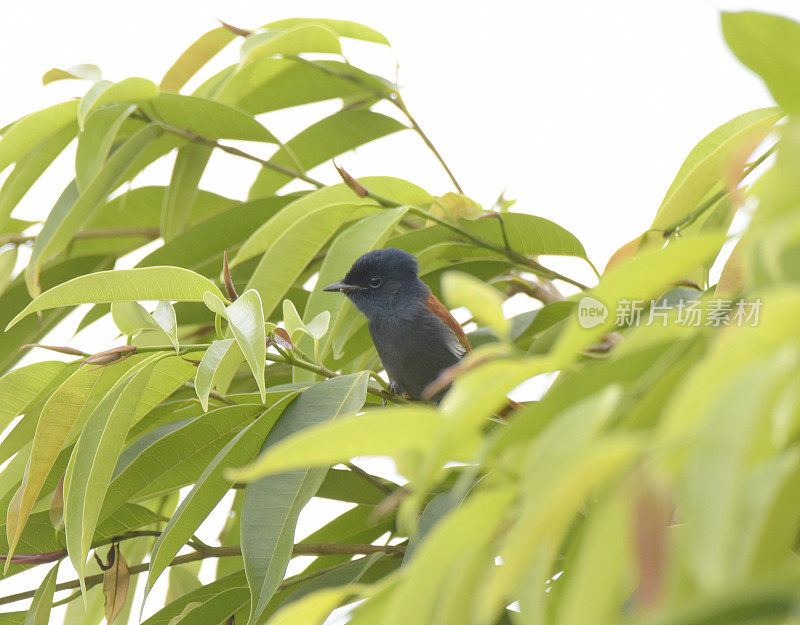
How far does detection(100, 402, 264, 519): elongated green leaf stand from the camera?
131 cm

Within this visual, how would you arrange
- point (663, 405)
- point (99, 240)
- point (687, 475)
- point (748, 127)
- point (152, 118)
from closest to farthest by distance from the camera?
point (687, 475) → point (663, 405) → point (748, 127) → point (152, 118) → point (99, 240)

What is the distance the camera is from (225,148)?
184 cm

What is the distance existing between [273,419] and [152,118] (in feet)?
2.64

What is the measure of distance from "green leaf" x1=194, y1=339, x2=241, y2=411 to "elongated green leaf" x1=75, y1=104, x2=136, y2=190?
0.66 metres

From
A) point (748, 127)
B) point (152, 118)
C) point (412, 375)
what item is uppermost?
point (152, 118)

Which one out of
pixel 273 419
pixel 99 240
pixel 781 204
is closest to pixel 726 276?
pixel 781 204

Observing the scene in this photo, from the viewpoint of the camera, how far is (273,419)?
125cm

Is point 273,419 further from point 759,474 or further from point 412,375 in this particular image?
point 412,375

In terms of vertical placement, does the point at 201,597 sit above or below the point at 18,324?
below

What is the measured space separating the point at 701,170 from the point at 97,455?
88 centimetres

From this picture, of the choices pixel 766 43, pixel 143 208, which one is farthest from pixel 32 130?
pixel 766 43

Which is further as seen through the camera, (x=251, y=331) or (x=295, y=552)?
(x=295, y=552)

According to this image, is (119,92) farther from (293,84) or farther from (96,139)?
(293,84)

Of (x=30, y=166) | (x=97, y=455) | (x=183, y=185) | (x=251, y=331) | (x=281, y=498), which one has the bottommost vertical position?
(x=281, y=498)
